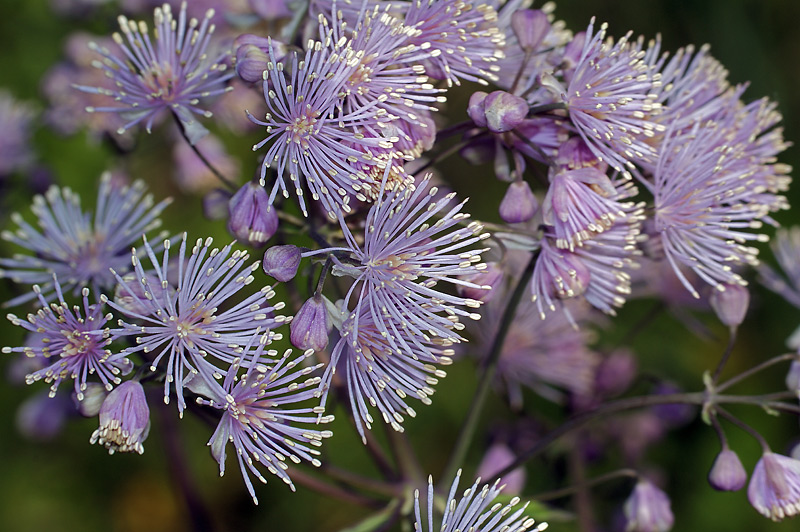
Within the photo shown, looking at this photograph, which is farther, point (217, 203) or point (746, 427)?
point (217, 203)

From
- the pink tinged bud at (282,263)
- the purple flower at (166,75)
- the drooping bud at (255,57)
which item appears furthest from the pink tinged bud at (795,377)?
the purple flower at (166,75)

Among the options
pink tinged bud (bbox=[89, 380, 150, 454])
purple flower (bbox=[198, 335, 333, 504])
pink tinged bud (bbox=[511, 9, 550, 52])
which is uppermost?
pink tinged bud (bbox=[511, 9, 550, 52])

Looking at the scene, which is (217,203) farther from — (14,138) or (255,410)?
(14,138)

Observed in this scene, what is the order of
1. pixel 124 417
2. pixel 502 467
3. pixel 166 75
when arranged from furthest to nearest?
pixel 502 467
pixel 166 75
pixel 124 417

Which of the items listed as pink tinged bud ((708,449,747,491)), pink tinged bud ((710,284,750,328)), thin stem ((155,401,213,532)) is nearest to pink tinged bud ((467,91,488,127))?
pink tinged bud ((710,284,750,328))

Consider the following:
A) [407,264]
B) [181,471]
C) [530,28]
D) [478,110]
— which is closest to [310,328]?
[407,264]

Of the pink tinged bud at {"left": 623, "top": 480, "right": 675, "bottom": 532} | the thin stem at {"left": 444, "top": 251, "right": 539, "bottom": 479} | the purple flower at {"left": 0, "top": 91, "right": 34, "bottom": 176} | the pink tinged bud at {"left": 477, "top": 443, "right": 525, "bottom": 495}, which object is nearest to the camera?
the thin stem at {"left": 444, "top": 251, "right": 539, "bottom": 479}

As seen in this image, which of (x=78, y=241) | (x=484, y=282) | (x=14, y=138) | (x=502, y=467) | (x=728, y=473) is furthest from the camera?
(x=14, y=138)

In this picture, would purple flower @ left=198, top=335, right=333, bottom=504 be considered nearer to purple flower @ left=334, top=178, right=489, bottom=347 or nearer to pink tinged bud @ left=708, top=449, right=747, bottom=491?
purple flower @ left=334, top=178, right=489, bottom=347
